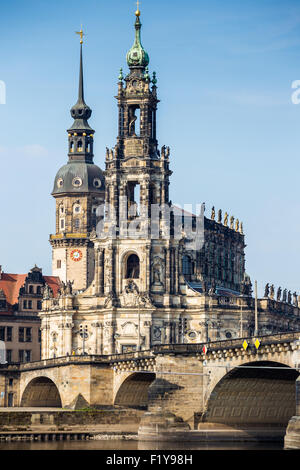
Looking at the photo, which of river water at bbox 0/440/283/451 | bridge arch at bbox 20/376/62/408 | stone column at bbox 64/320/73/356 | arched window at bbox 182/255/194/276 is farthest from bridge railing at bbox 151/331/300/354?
arched window at bbox 182/255/194/276

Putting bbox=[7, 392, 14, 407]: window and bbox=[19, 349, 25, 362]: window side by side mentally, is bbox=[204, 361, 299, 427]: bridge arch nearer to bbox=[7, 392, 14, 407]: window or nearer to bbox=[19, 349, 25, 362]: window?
bbox=[7, 392, 14, 407]: window

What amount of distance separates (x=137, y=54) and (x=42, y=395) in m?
45.2

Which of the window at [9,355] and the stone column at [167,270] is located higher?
the stone column at [167,270]

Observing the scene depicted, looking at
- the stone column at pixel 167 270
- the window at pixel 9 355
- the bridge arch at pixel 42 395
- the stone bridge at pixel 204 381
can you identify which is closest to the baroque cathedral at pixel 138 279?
the stone column at pixel 167 270

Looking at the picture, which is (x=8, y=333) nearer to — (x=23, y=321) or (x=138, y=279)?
(x=23, y=321)

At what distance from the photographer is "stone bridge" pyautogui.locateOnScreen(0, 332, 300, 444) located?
11931 centimetres

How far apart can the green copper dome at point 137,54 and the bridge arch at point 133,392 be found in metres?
49.8

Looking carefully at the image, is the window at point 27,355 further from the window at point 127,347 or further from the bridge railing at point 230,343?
the bridge railing at point 230,343

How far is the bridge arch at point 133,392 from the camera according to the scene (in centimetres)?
14450

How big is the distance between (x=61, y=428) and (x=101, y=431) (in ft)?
13.7

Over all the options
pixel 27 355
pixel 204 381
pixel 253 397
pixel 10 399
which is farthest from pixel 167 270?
pixel 253 397

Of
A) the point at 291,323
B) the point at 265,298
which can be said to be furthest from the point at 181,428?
the point at 291,323

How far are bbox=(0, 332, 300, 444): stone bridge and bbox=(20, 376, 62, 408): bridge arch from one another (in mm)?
17855

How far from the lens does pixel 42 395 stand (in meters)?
168
